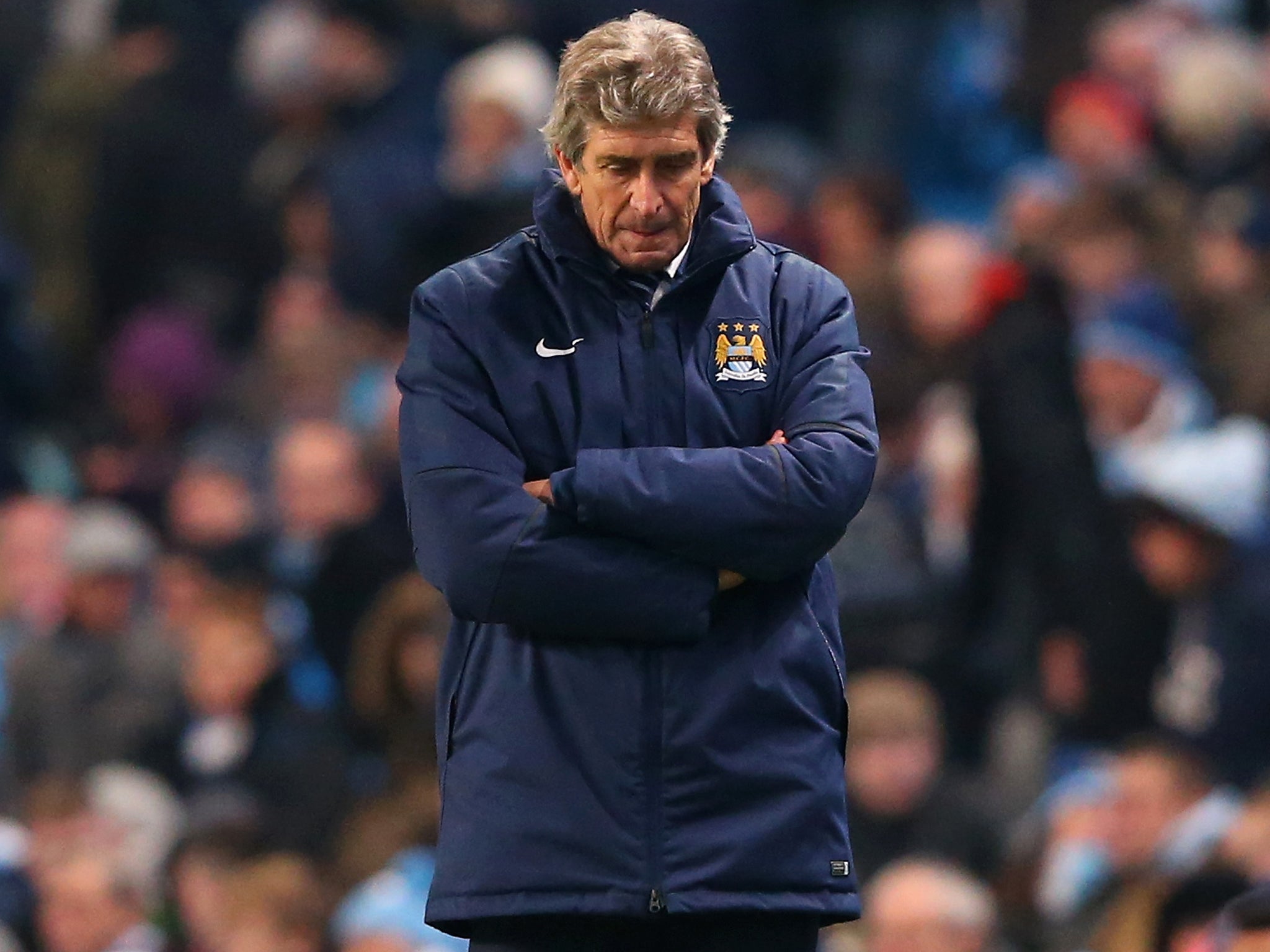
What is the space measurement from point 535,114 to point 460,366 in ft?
21.3

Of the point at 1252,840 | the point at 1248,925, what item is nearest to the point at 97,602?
the point at 1252,840

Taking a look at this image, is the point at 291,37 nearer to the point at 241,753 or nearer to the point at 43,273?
the point at 43,273

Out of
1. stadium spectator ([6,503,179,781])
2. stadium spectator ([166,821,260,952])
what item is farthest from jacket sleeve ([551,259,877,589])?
stadium spectator ([6,503,179,781])

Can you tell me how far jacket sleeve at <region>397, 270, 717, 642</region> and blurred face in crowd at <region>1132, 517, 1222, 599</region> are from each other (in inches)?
167

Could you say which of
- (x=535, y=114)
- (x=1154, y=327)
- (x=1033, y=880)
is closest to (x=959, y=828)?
(x=1033, y=880)

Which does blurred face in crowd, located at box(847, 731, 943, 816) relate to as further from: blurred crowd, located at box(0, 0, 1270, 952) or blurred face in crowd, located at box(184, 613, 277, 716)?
blurred face in crowd, located at box(184, 613, 277, 716)

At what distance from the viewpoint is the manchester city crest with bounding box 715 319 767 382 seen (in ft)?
12.9

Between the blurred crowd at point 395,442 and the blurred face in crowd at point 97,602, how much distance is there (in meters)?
0.02

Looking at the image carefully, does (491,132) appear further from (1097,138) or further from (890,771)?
(890,771)

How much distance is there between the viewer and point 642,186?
3854mm

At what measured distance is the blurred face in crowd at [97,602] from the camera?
9844mm

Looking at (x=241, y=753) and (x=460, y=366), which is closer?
(x=460, y=366)

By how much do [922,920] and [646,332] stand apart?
11.8 ft

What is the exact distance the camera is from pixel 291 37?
12453 mm
